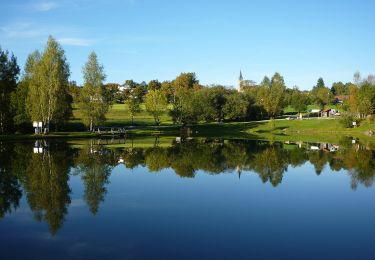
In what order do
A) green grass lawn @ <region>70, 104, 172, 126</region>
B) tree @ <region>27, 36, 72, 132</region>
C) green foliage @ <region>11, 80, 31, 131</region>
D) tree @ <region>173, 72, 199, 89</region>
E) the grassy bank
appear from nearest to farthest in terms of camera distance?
tree @ <region>27, 36, 72, 132</region>
green foliage @ <region>11, 80, 31, 131</region>
the grassy bank
green grass lawn @ <region>70, 104, 172, 126</region>
tree @ <region>173, 72, 199, 89</region>

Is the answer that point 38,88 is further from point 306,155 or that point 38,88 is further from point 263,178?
point 263,178

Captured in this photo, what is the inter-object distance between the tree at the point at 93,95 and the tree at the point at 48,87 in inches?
193

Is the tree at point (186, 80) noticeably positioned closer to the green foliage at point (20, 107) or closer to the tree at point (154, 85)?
the tree at point (154, 85)

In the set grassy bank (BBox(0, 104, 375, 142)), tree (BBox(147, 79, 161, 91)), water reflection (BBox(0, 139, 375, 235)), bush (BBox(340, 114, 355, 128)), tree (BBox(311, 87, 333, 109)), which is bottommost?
water reflection (BBox(0, 139, 375, 235))

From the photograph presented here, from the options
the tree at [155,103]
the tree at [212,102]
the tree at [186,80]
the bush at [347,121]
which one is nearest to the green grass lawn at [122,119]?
the tree at [155,103]

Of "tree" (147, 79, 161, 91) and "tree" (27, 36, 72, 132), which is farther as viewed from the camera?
"tree" (147, 79, 161, 91)

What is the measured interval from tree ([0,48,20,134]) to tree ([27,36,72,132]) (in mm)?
4856

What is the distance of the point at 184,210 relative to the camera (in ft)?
65.4

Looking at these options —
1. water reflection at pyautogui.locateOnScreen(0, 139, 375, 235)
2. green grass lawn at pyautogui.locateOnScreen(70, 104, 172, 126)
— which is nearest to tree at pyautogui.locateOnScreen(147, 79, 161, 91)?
green grass lawn at pyautogui.locateOnScreen(70, 104, 172, 126)

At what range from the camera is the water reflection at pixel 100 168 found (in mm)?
21422

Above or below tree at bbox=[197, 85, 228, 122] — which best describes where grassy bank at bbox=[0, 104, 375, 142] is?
below

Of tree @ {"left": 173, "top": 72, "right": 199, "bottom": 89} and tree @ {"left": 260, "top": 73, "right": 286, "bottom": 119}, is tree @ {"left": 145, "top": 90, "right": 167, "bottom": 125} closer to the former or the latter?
tree @ {"left": 260, "top": 73, "right": 286, "bottom": 119}

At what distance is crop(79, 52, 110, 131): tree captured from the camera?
75.6 m

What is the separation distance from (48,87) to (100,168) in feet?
127
